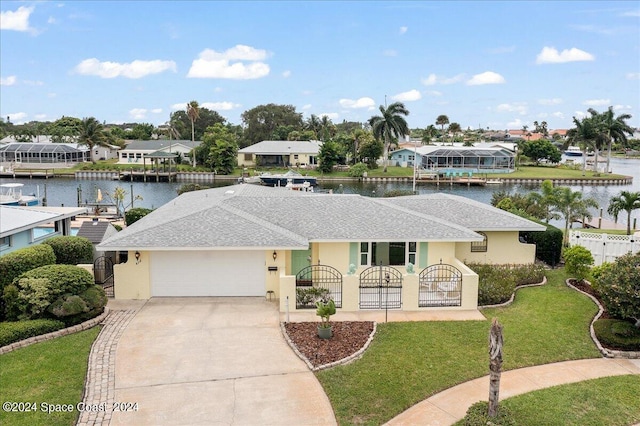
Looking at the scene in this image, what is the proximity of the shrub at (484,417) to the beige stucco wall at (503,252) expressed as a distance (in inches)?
510

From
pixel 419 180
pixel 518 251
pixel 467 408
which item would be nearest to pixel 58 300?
pixel 467 408

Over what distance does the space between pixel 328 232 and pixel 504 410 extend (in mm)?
10934

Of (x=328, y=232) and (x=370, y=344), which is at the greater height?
(x=328, y=232)

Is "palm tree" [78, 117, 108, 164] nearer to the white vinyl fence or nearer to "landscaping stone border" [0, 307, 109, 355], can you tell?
"landscaping stone border" [0, 307, 109, 355]

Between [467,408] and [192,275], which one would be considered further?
[192,275]

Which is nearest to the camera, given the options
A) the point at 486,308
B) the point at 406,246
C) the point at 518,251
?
the point at 486,308

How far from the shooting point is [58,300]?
622 inches

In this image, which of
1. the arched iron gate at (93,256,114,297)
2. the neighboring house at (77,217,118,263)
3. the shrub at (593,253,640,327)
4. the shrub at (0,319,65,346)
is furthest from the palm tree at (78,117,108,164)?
the shrub at (593,253,640,327)

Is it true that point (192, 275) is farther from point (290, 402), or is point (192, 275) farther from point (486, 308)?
point (486, 308)

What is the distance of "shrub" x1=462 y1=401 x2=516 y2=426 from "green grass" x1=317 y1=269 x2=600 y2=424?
153 cm

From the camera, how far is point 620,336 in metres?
14.5

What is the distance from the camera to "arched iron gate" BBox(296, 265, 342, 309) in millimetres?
17703

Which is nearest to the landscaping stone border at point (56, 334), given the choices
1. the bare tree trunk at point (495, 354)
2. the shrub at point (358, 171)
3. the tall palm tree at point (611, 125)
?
the bare tree trunk at point (495, 354)

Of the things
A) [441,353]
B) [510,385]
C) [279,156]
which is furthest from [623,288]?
[279,156]
